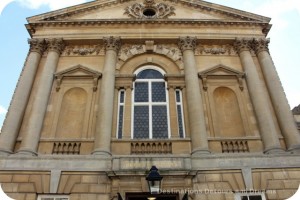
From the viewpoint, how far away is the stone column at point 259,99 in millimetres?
12969

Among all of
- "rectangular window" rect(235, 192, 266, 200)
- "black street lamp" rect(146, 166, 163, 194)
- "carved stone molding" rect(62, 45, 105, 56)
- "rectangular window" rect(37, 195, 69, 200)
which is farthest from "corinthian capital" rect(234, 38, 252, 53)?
"rectangular window" rect(37, 195, 69, 200)

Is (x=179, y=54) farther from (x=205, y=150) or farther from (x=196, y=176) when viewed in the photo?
(x=196, y=176)

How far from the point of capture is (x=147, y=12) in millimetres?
18797

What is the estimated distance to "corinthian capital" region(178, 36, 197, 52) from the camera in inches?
650

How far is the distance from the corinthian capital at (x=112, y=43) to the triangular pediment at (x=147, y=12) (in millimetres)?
1641

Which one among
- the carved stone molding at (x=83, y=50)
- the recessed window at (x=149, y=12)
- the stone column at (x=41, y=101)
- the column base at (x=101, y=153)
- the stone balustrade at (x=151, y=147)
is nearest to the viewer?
the column base at (x=101, y=153)

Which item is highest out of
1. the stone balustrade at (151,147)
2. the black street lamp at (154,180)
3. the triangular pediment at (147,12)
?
the triangular pediment at (147,12)

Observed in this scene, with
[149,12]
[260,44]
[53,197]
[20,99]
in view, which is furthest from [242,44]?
[53,197]

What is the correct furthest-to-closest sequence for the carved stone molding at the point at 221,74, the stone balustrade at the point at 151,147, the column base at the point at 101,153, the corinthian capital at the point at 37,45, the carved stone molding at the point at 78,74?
1. the corinthian capital at the point at 37,45
2. the carved stone molding at the point at 221,74
3. the carved stone molding at the point at 78,74
4. the stone balustrade at the point at 151,147
5. the column base at the point at 101,153

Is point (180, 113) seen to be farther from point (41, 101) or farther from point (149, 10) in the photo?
point (149, 10)

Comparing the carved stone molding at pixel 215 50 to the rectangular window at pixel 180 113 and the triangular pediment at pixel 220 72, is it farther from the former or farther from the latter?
the rectangular window at pixel 180 113

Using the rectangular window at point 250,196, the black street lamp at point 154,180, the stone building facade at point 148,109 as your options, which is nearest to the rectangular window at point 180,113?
the stone building facade at point 148,109

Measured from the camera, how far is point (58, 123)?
14.3 m

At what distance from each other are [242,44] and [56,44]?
10.5 meters
